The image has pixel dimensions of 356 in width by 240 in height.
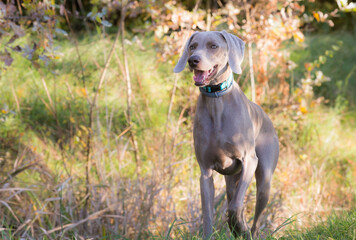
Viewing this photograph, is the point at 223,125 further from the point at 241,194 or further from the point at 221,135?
the point at 241,194

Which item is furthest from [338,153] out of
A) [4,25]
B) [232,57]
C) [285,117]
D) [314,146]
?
[4,25]

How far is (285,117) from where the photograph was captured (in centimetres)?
610

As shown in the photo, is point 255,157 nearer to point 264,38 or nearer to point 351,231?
point 351,231

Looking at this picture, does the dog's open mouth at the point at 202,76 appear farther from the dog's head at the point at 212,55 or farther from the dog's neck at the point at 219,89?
the dog's neck at the point at 219,89

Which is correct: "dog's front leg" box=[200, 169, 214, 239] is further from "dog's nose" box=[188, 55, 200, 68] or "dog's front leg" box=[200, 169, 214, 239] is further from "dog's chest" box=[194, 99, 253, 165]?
"dog's nose" box=[188, 55, 200, 68]

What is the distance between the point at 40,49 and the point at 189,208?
200cm

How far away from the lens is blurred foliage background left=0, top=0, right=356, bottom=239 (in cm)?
381

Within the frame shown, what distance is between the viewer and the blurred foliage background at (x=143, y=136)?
12.5 feet

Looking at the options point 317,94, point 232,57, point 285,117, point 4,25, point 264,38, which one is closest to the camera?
point 232,57

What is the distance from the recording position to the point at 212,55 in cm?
264

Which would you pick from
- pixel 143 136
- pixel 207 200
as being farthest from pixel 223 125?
pixel 143 136

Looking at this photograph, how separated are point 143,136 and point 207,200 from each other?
294 cm

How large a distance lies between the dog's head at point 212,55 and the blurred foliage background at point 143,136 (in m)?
0.71

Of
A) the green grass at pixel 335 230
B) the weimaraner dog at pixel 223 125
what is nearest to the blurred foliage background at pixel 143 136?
the green grass at pixel 335 230
